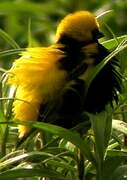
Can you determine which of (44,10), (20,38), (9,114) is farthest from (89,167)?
(20,38)

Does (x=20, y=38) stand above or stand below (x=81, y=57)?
above

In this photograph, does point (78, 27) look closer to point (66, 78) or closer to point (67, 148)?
point (66, 78)

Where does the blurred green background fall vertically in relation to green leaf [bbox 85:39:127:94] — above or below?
above

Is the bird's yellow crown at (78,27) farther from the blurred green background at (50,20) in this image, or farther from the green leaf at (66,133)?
the blurred green background at (50,20)

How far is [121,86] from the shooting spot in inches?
51.5

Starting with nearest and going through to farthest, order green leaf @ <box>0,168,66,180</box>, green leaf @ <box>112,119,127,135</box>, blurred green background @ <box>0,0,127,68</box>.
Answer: green leaf @ <box>0,168,66,180</box> → green leaf @ <box>112,119,127,135</box> → blurred green background @ <box>0,0,127,68</box>

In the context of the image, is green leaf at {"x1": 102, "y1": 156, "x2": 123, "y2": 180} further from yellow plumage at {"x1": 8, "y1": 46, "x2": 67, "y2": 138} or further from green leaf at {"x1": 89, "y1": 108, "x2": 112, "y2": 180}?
yellow plumage at {"x1": 8, "y1": 46, "x2": 67, "y2": 138}

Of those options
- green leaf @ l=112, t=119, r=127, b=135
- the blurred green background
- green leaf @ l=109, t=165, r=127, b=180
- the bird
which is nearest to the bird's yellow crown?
the bird

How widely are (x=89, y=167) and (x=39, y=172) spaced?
0.35 feet

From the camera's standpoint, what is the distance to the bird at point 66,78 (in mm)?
1204

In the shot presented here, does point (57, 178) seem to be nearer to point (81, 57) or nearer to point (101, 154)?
point (101, 154)

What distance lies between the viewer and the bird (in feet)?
3.95

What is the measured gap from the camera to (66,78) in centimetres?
123

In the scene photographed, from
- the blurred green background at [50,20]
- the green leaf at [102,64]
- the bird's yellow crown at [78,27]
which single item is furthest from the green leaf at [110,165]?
the blurred green background at [50,20]
